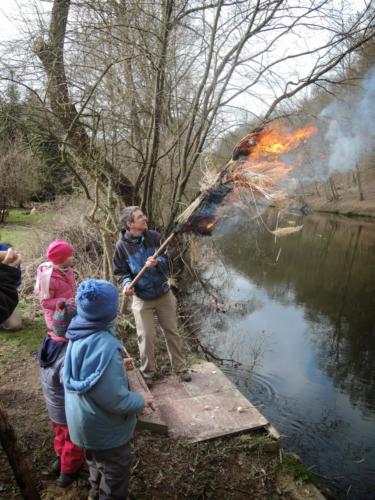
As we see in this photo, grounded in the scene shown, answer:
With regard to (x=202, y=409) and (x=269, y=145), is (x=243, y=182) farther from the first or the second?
(x=202, y=409)

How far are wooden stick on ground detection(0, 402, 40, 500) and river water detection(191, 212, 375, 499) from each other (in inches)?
138

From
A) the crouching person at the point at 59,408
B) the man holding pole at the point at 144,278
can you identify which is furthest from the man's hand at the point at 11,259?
the man holding pole at the point at 144,278

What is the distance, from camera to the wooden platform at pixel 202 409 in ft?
11.7

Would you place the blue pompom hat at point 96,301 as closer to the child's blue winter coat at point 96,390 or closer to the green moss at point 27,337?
the child's blue winter coat at point 96,390

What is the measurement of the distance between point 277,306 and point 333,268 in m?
5.33

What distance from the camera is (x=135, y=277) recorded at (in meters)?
4.14

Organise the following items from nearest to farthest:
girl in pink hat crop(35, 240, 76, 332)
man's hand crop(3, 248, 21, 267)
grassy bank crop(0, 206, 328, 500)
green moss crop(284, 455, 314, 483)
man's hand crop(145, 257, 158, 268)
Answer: man's hand crop(3, 248, 21, 267) < grassy bank crop(0, 206, 328, 500) < girl in pink hat crop(35, 240, 76, 332) < green moss crop(284, 455, 314, 483) < man's hand crop(145, 257, 158, 268)

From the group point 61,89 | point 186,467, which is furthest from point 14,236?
point 186,467

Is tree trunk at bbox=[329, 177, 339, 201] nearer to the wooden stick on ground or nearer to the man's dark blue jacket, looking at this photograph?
the man's dark blue jacket

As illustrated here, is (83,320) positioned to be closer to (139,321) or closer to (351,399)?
(139,321)

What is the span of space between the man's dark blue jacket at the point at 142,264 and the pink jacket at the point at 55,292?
110 cm

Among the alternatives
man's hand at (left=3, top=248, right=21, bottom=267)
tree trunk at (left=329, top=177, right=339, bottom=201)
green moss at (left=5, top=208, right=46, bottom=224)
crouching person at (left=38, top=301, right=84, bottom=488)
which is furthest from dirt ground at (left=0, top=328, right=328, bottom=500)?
tree trunk at (left=329, top=177, right=339, bottom=201)

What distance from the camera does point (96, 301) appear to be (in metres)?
2.17

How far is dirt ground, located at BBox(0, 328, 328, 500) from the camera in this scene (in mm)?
2881
